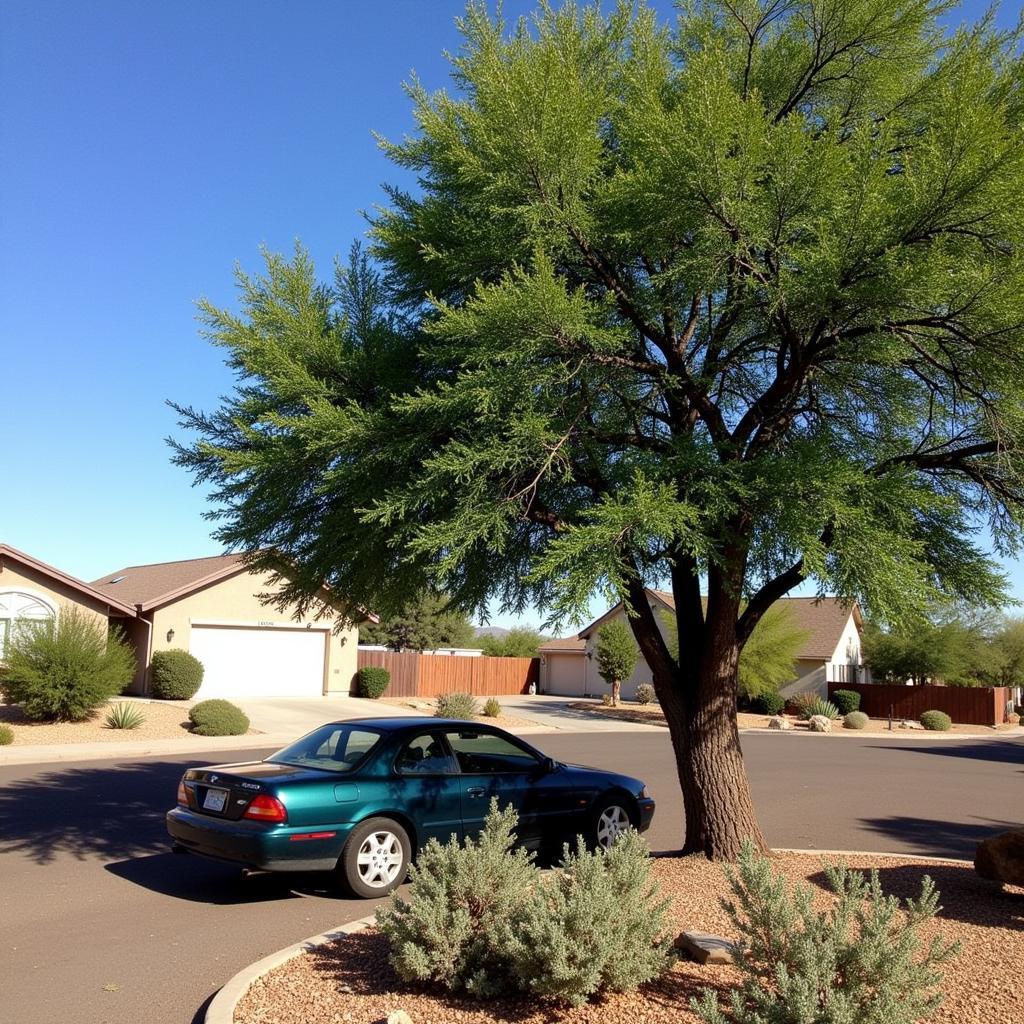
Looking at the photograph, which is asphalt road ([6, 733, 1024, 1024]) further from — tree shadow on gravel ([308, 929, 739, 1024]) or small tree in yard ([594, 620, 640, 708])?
small tree in yard ([594, 620, 640, 708])

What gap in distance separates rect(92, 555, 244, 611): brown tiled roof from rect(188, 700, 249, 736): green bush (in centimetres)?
552

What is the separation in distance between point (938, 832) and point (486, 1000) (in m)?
10.2

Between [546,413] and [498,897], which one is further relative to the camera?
[546,413]

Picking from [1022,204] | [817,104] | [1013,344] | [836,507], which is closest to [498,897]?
[836,507]

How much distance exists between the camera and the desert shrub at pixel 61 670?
22859 millimetres

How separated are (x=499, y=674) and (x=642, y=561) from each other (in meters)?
42.2

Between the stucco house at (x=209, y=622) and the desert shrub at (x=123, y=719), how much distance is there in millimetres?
6029

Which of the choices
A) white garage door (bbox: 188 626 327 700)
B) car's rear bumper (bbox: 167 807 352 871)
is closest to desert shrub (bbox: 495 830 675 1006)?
car's rear bumper (bbox: 167 807 352 871)

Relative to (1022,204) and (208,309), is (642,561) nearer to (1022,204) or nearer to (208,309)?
(1022,204)

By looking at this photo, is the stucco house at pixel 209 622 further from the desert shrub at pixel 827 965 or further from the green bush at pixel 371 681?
the desert shrub at pixel 827 965

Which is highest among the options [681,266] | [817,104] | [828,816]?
[817,104]

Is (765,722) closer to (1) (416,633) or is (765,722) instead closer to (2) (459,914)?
(1) (416,633)

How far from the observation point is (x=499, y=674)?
4972 cm

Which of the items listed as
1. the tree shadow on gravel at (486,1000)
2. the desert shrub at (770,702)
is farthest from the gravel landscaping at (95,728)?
the desert shrub at (770,702)
